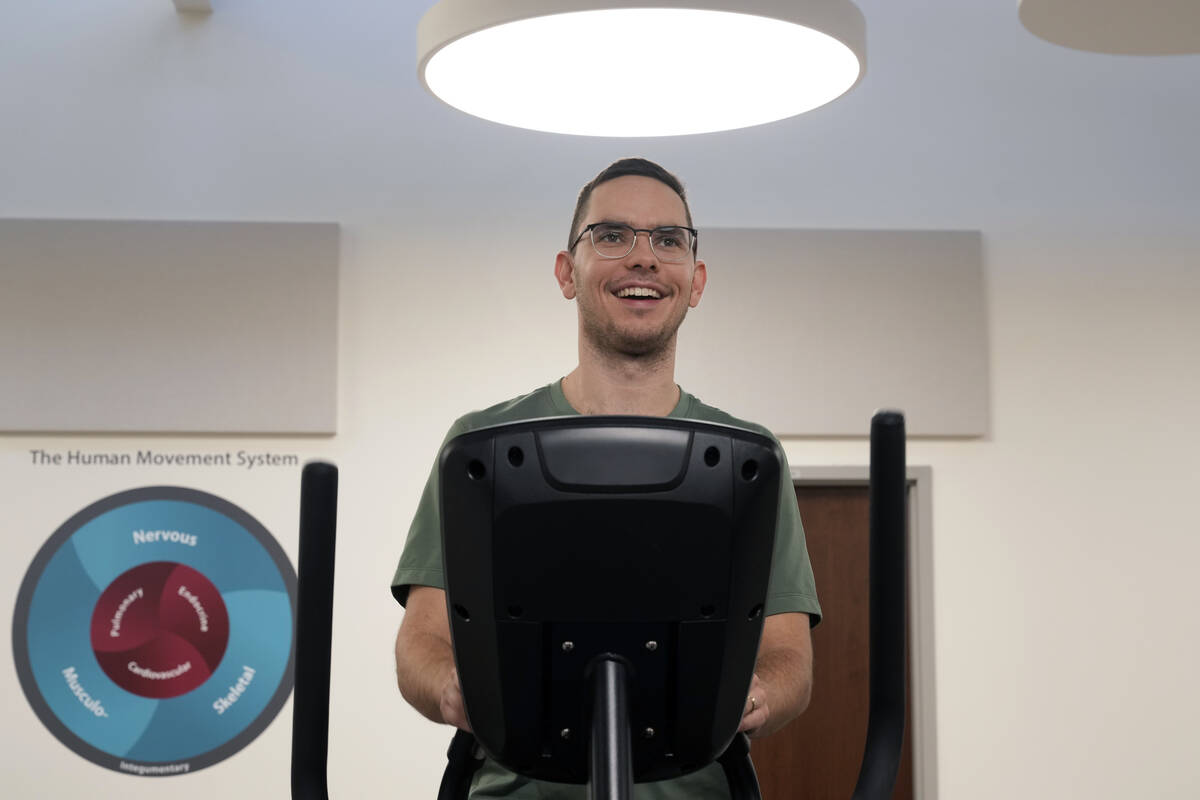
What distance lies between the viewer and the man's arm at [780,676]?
1.06 meters

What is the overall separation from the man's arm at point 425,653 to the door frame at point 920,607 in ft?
9.79

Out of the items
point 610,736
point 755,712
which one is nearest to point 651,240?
point 755,712

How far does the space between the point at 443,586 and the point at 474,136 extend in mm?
3397

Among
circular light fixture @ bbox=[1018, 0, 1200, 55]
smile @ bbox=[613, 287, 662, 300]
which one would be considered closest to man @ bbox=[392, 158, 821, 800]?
smile @ bbox=[613, 287, 662, 300]

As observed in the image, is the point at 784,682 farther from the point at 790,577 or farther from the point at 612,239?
the point at 612,239

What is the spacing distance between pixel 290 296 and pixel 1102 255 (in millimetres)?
2961

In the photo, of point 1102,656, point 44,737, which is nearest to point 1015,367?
point 1102,656

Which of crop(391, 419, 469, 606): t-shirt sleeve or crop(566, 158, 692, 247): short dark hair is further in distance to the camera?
crop(566, 158, 692, 247): short dark hair

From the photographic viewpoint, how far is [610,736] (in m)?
0.87

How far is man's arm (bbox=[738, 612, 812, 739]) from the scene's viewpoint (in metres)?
1.06

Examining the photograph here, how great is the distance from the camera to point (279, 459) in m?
4.36

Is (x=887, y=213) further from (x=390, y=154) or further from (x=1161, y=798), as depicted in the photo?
(x=1161, y=798)

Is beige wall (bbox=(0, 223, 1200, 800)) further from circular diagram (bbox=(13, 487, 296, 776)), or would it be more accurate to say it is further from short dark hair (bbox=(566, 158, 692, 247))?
short dark hair (bbox=(566, 158, 692, 247))

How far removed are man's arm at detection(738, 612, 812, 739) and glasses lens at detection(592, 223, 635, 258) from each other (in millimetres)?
490
